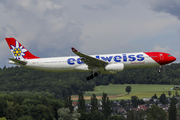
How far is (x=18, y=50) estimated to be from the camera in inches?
2303

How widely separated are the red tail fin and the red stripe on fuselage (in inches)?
947

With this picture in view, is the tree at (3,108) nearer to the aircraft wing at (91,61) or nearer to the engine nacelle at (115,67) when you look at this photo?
the aircraft wing at (91,61)

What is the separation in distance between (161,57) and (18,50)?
96.5ft

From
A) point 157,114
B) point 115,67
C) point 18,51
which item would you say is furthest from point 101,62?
point 157,114

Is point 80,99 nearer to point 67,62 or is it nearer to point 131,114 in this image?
point 131,114

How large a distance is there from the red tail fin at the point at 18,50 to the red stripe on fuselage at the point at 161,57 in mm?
24047

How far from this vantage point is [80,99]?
620ft

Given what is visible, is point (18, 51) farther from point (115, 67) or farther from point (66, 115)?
point (66, 115)

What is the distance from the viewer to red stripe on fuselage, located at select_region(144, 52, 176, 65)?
54.0 m

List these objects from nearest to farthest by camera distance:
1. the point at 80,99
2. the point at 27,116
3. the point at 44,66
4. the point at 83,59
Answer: the point at 83,59, the point at 44,66, the point at 27,116, the point at 80,99

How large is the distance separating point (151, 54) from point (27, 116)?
81734 millimetres

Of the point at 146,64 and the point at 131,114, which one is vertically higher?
the point at 146,64

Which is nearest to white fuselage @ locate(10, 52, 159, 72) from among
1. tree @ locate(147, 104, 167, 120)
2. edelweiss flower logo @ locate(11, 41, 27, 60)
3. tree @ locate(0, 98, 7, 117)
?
edelweiss flower logo @ locate(11, 41, 27, 60)

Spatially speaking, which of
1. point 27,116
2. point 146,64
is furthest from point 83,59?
point 27,116
